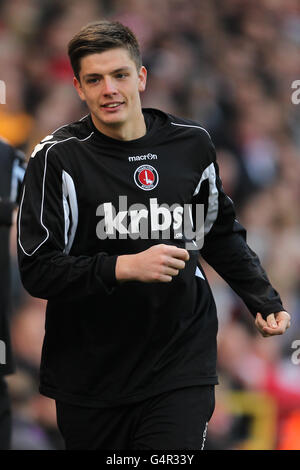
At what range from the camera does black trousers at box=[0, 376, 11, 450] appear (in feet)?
15.2

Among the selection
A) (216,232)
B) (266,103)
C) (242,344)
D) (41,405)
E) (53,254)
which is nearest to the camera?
(53,254)

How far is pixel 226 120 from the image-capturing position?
22.2 ft

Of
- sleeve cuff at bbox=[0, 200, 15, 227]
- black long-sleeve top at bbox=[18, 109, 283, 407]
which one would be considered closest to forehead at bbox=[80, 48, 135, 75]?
black long-sleeve top at bbox=[18, 109, 283, 407]

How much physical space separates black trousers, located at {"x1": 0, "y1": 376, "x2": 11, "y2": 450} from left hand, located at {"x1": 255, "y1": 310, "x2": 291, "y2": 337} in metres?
1.69

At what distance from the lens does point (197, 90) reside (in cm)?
672

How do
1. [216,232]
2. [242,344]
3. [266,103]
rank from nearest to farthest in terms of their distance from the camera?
1. [216,232]
2. [242,344]
3. [266,103]

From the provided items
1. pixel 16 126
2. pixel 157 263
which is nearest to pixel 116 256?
pixel 157 263

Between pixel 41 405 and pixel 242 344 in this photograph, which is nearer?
pixel 41 405

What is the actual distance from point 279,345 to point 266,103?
1.91m

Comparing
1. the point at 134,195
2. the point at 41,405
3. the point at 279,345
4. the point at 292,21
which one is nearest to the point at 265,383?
the point at 279,345

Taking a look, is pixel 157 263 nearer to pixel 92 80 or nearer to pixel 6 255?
pixel 92 80

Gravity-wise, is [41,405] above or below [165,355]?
below

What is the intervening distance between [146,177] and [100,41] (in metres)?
0.53

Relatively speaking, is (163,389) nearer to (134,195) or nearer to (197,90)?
(134,195)
